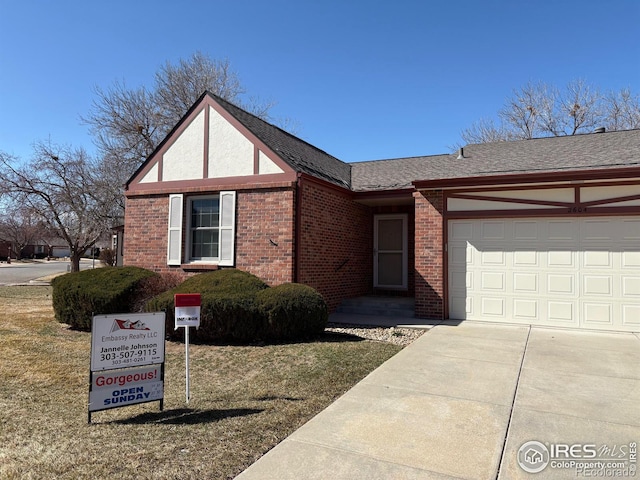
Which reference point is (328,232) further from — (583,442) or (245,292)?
(583,442)

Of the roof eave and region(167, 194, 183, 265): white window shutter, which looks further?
region(167, 194, 183, 265): white window shutter

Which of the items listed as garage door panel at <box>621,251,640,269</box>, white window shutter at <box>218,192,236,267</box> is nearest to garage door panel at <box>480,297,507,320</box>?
garage door panel at <box>621,251,640,269</box>

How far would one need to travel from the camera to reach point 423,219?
33.5ft

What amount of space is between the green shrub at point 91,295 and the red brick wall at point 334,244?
3800mm

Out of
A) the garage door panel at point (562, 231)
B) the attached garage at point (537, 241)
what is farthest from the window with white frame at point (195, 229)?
the garage door panel at point (562, 231)

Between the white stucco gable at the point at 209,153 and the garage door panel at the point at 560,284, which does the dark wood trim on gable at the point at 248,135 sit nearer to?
the white stucco gable at the point at 209,153

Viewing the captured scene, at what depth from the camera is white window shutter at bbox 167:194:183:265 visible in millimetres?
10961

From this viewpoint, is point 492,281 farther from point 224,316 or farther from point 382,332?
point 224,316

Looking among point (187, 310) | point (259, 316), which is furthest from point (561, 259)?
point (187, 310)

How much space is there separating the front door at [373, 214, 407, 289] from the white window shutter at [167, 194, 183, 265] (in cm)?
575

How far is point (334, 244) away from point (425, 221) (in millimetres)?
2438

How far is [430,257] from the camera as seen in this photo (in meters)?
10.1

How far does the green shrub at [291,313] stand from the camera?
766cm

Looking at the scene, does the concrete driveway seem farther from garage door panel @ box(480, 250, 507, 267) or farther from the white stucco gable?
the white stucco gable
